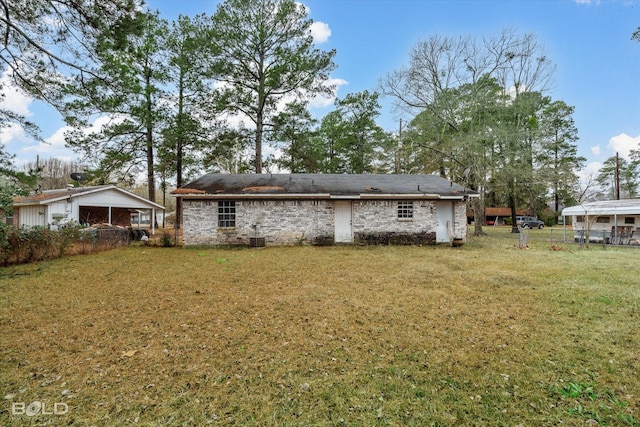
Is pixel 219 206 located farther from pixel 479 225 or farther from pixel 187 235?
pixel 479 225

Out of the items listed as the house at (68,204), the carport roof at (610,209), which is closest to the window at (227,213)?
the house at (68,204)

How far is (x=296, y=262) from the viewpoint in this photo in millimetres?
8664

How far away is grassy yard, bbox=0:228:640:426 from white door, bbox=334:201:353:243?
225 inches

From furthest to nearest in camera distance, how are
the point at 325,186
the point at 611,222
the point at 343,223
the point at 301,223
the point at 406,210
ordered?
the point at 611,222 < the point at 325,186 < the point at 406,210 < the point at 343,223 < the point at 301,223

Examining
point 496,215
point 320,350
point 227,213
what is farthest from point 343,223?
point 496,215

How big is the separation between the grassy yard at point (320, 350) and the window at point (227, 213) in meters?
5.49

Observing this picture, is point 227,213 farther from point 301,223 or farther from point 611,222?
point 611,222

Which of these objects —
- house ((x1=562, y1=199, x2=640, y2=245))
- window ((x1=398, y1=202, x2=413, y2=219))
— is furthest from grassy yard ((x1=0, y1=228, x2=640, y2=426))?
house ((x1=562, y1=199, x2=640, y2=245))

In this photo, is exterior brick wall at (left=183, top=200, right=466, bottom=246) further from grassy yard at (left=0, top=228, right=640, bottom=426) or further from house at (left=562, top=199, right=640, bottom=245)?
house at (left=562, top=199, right=640, bottom=245)

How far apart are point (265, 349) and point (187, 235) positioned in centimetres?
999

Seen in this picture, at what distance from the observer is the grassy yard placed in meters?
2.38

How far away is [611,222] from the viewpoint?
1498 centimetres

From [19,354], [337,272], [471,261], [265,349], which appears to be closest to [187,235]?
[337,272]

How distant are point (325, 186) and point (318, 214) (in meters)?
1.68
